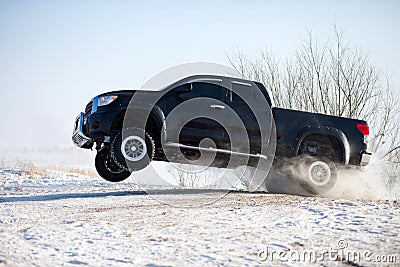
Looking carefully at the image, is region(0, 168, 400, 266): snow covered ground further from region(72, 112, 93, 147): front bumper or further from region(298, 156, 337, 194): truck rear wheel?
region(298, 156, 337, 194): truck rear wheel

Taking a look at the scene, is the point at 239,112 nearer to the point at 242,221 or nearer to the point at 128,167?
the point at 128,167

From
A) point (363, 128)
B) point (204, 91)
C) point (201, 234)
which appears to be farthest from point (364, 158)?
point (201, 234)

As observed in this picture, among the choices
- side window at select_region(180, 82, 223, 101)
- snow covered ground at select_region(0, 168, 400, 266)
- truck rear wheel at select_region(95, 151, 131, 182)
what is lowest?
snow covered ground at select_region(0, 168, 400, 266)

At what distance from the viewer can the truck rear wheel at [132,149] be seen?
7801 mm

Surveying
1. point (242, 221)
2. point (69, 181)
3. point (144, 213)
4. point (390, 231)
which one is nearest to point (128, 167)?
point (144, 213)

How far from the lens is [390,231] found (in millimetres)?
4504

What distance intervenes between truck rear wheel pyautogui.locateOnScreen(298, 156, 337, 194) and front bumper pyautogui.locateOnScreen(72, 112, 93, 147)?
4.22m

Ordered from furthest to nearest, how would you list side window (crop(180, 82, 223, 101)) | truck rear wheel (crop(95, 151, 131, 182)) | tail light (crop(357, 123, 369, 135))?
1. tail light (crop(357, 123, 369, 135))
2. truck rear wheel (crop(95, 151, 131, 182))
3. side window (crop(180, 82, 223, 101))

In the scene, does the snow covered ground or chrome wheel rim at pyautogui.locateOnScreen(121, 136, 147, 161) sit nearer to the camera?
the snow covered ground

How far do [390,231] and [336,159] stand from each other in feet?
15.6

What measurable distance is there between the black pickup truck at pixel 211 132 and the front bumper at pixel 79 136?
0.06 ft

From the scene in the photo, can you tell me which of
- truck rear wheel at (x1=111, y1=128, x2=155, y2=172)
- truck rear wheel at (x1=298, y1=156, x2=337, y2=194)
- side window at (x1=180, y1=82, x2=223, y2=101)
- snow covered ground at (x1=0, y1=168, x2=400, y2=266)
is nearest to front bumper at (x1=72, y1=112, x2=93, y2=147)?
truck rear wheel at (x1=111, y1=128, x2=155, y2=172)

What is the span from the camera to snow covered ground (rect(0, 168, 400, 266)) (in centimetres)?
370

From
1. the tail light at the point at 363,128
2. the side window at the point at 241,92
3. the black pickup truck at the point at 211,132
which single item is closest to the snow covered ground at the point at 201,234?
the black pickup truck at the point at 211,132
